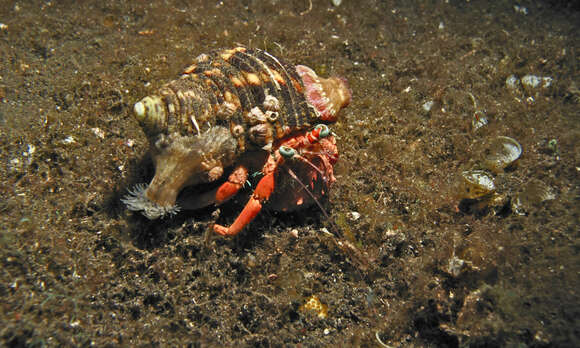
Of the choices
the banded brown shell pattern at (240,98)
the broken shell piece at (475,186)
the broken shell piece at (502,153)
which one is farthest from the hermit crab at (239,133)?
the broken shell piece at (502,153)

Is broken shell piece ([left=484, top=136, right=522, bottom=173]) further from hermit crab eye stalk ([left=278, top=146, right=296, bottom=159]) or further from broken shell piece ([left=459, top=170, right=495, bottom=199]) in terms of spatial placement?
hermit crab eye stalk ([left=278, top=146, right=296, bottom=159])

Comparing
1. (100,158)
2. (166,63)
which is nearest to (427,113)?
(166,63)

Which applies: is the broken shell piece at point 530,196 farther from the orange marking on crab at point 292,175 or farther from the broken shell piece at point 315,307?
the broken shell piece at point 315,307

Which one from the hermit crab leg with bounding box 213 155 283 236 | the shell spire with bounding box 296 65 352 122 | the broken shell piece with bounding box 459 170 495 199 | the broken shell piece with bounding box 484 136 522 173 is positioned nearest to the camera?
the hermit crab leg with bounding box 213 155 283 236

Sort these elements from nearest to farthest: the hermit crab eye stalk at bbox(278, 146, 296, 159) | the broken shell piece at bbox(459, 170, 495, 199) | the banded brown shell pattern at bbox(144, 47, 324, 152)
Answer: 1. the banded brown shell pattern at bbox(144, 47, 324, 152)
2. the hermit crab eye stalk at bbox(278, 146, 296, 159)
3. the broken shell piece at bbox(459, 170, 495, 199)

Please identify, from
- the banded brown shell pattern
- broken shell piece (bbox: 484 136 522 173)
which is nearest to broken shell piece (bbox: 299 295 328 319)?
the banded brown shell pattern
